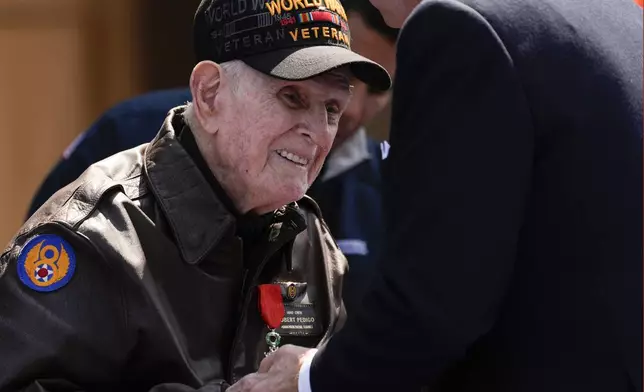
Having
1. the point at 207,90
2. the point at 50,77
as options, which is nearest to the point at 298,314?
the point at 207,90

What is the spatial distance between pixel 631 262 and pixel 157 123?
2.03m

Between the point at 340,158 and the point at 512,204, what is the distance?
189 cm

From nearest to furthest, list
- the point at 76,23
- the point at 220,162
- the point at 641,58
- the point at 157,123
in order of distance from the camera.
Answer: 1. the point at 641,58
2. the point at 220,162
3. the point at 157,123
4. the point at 76,23

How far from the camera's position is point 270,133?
286 cm

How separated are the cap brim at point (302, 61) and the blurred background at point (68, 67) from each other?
3.09 metres

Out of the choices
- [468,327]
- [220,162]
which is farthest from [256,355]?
[468,327]

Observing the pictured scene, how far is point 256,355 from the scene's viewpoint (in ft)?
9.66

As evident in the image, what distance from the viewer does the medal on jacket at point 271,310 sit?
2967 mm

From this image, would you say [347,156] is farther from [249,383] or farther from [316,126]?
[249,383]

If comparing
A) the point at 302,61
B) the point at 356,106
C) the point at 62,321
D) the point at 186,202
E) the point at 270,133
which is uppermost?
the point at 302,61

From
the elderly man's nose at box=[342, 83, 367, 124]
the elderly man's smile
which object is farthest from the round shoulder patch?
the elderly man's nose at box=[342, 83, 367, 124]

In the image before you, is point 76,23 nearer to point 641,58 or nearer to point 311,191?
point 311,191

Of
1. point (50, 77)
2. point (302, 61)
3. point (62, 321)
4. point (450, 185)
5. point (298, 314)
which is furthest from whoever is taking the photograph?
point (50, 77)

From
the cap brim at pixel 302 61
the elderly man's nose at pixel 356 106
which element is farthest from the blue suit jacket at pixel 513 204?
the elderly man's nose at pixel 356 106
